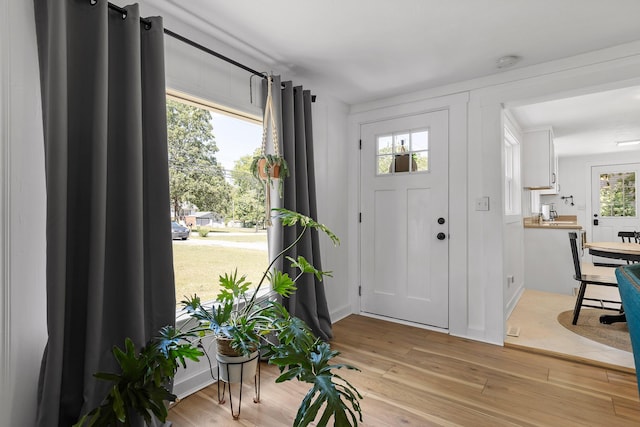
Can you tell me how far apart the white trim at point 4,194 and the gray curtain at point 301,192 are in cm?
150

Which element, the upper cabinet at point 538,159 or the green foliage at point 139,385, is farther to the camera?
the upper cabinet at point 538,159

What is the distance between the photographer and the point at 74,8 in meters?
1.45

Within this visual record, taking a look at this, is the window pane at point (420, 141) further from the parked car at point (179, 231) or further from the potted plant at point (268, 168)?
the parked car at point (179, 231)

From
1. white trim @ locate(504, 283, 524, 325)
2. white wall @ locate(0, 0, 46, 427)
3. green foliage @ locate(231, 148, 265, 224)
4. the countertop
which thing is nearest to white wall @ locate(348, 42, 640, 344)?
white trim @ locate(504, 283, 524, 325)

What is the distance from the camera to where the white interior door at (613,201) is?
6.08 metres

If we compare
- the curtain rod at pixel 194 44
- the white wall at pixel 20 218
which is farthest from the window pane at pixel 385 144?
the white wall at pixel 20 218

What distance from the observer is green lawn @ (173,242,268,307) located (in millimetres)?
2062

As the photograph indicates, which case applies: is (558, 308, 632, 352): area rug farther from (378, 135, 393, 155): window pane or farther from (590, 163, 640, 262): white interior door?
(590, 163, 640, 262): white interior door

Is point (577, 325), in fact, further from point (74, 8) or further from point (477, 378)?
point (74, 8)

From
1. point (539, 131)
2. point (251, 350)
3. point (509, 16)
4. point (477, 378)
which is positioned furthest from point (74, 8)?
point (539, 131)

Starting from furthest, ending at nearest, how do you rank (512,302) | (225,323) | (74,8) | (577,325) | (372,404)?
1. (512,302)
2. (577,325)
3. (372,404)
4. (225,323)
5. (74,8)

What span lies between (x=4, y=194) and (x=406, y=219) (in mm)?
2822

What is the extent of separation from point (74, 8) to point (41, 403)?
5.37 feet

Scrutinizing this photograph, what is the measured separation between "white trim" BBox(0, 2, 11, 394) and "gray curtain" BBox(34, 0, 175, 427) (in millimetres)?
117
